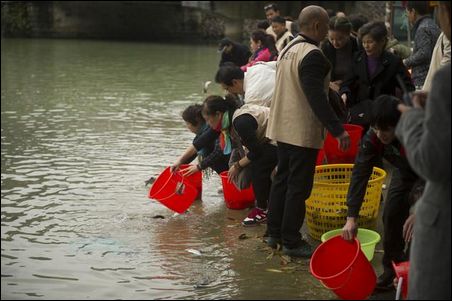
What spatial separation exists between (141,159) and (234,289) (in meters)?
4.56

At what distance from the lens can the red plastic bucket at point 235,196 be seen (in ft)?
23.1

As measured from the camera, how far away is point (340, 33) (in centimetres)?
748

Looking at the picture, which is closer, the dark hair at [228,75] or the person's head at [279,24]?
the dark hair at [228,75]

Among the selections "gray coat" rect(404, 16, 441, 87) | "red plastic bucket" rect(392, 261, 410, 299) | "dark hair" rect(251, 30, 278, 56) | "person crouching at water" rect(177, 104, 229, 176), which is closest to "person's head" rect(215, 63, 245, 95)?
"person crouching at water" rect(177, 104, 229, 176)

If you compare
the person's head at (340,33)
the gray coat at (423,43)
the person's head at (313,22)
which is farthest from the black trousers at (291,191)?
the person's head at (340,33)

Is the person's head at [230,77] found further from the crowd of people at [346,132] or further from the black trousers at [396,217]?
the black trousers at [396,217]

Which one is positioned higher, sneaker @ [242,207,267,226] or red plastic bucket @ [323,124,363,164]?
red plastic bucket @ [323,124,363,164]

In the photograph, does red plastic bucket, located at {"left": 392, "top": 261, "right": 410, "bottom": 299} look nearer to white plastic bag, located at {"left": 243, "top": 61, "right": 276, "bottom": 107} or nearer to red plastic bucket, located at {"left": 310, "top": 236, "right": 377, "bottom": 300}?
red plastic bucket, located at {"left": 310, "top": 236, "right": 377, "bottom": 300}

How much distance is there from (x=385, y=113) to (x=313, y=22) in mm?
1475

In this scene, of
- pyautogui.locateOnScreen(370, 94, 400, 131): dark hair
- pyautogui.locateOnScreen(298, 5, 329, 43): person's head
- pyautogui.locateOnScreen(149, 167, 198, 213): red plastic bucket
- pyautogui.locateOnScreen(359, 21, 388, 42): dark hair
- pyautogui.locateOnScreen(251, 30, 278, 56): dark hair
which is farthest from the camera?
pyautogui.locateOnScreen(251, 30, 278, 56): dark hair

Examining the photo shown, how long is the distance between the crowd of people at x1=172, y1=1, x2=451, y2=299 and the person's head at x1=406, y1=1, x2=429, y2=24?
0.03 ft

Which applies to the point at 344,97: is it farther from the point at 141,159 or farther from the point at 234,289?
the point at 141,159

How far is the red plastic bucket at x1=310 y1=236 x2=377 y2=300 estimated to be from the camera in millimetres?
4574

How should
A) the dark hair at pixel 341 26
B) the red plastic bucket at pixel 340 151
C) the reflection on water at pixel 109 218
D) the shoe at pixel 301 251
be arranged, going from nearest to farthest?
the reflection on water at pixel 109 218 < the shoe at pixel 301 251 < the red plastic bucket at pixel 340 151 < the dark hair at pixel 341 26
